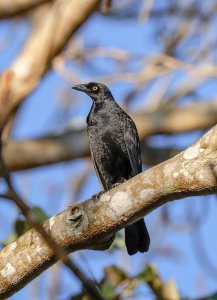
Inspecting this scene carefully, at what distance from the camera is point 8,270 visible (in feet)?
10.2

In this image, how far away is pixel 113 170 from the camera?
15.7 ft

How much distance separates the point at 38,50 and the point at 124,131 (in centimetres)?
239

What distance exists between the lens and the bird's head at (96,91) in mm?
5254

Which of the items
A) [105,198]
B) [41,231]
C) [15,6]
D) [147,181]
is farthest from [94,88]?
[41,231]

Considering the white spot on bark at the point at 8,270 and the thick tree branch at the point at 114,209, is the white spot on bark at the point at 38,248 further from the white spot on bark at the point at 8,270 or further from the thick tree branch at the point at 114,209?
the white spot on bark at the point at 8,270

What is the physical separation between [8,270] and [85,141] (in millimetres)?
4140

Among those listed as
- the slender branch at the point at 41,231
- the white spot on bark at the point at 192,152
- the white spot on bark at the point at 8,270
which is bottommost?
the slender branch at the point at 41,231

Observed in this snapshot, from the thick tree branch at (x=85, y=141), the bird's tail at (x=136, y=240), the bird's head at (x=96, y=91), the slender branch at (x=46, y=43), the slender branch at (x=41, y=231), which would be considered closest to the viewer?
the slender branch at (x=41, y=231)

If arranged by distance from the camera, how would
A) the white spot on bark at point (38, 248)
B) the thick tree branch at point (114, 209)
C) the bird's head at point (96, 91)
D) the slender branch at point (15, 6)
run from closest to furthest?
the thick tree branch at point (114, 209) < the white spot on bark at point (38, 248) < the bird's head at point (96, 91) < the slender branch at point (15, 6)

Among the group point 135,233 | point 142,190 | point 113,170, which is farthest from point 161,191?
point 113,170

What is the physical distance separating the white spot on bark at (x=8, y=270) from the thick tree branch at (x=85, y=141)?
13.1 feet

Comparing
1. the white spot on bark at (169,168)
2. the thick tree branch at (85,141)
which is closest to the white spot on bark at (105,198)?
the white spot on bark at (169,168)

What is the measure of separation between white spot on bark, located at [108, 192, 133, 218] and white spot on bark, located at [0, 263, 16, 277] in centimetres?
52

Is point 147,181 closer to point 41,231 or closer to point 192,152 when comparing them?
point 192,152
